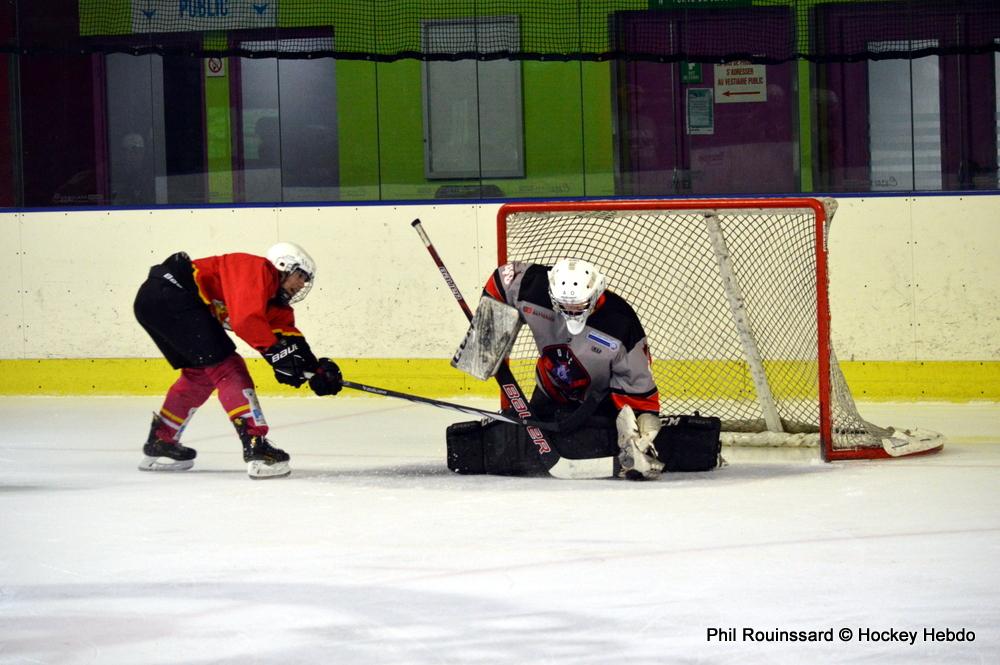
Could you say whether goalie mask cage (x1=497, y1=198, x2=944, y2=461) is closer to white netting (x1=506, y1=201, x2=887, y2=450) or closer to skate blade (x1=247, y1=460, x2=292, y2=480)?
white netting (x1=506, y1=201, x2=887, y2=450)

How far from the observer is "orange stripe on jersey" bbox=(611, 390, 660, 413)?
4.64 meters

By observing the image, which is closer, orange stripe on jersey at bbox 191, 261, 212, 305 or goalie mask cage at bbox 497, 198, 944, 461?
orange stripe on jersey at bbox 191, 261, 212, 305

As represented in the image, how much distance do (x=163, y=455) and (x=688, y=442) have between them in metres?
1.68

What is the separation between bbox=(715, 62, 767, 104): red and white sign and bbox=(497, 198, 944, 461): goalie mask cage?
3.07 ft

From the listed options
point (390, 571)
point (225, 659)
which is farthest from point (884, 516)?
point (225, 659)

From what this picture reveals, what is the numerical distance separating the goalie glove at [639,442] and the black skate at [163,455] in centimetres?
141

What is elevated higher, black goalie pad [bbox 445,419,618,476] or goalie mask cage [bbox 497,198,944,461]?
goalie mask cage [bbox 497,198,944,461]

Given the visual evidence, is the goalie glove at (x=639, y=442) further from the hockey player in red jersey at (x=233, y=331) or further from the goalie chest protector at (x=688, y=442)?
the hockey player in red jersey at (x=233, y=331)

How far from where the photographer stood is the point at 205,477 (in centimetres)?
491

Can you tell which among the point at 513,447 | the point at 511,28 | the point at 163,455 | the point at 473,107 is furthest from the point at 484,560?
the point at 511,28

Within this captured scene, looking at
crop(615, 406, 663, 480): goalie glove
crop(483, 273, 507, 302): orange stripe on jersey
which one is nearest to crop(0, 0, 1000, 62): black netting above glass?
crop(483, 273, 507, 302): orange stripe on jersey

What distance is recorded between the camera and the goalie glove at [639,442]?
460cm

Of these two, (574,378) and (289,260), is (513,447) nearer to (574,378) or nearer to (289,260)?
(574,378)

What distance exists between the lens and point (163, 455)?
16.6ft
